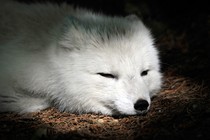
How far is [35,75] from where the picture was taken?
4.50 m

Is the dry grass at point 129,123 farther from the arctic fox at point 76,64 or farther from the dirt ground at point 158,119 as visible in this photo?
the arctic fox at point 76,64

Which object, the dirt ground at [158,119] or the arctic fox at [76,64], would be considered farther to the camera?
the arctic fox at [76,64]

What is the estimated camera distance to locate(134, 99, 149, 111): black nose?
394 centimetres

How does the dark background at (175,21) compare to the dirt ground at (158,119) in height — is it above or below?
above

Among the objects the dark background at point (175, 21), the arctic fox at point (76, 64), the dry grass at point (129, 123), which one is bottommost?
the dry grass at point (129, 123)

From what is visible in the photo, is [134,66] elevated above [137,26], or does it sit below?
below

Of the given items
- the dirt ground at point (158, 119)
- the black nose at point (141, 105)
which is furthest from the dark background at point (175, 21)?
the black nose at point (141, 105)

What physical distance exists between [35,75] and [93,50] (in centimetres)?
80

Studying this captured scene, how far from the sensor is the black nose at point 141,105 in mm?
3939

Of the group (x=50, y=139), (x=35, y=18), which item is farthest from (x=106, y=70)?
(x=35, y=18)

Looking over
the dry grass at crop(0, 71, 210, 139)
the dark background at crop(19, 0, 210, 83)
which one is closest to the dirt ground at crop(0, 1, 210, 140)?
the dry grass at crop(0, 71, 210, 139)

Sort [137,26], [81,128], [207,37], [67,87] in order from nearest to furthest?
1. [81,128]
2. [67,87]
3. [137,26]
4. [207,37]

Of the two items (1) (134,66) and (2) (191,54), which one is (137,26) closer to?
(1) (134,66)

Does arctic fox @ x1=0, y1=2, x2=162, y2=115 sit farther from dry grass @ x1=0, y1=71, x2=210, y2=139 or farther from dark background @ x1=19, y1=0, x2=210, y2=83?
dark background @ x1=19, y1=0, x2=210, y2=83
